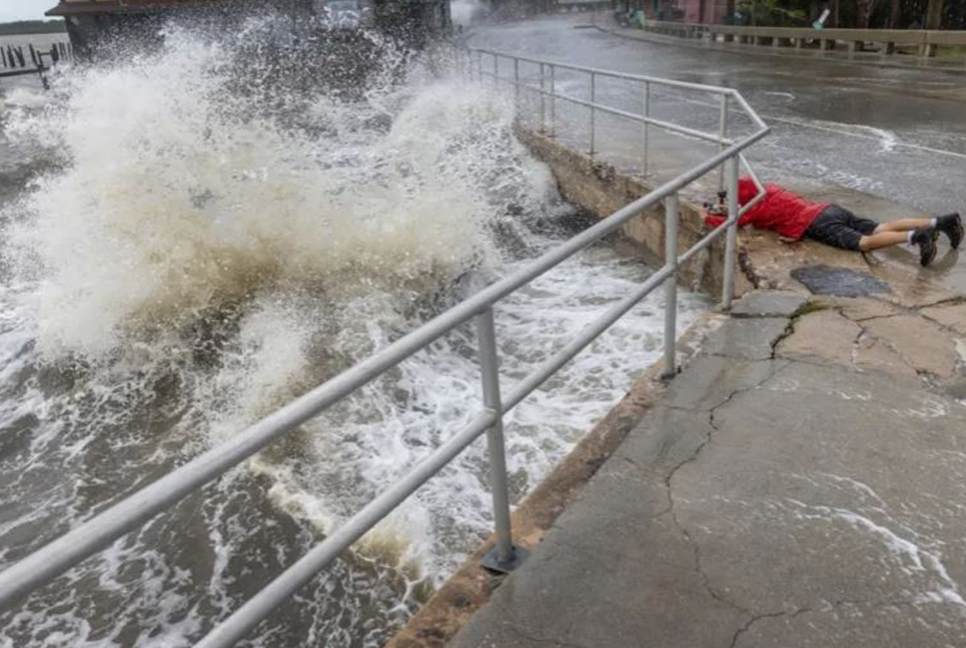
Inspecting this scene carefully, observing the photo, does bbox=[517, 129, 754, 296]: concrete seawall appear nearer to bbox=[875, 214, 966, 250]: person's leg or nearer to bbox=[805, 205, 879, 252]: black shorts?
bbox=[805, 205, 879, 252]: black shorts

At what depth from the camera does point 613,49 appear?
29.8 metres

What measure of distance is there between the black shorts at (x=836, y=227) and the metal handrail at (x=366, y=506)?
306 cm

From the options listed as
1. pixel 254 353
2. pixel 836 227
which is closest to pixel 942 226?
pixel 836 227

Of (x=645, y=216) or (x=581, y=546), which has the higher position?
(x=581, y=546)

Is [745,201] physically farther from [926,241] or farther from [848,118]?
[848,118]

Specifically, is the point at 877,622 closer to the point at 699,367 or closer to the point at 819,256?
the point at 699,367

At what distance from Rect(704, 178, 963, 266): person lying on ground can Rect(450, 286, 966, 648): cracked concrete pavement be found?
70.1 inches

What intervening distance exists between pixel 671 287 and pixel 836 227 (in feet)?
9.73

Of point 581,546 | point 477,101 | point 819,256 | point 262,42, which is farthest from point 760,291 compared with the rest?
point 262,42

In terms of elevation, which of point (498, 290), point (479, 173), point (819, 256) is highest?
point (498, 290)

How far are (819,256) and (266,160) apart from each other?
8.20 m

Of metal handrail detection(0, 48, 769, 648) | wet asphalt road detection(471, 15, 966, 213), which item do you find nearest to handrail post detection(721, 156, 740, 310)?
metal handrail detection(0, 48, 769, 648)

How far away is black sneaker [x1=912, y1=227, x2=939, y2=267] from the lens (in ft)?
17.7

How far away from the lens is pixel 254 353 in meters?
6.61
